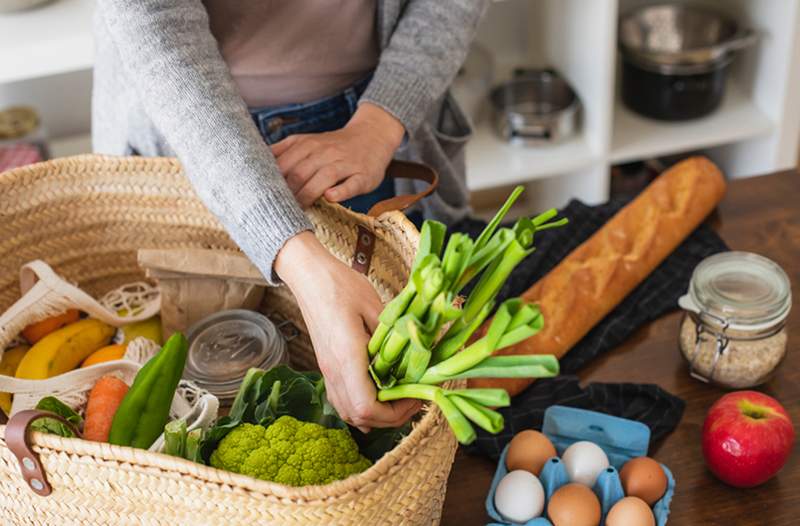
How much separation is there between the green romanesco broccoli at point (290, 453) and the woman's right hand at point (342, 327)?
3cm

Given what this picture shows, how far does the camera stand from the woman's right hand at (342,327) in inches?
32.1

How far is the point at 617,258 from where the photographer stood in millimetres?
1238

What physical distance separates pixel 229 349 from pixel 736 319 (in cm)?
55

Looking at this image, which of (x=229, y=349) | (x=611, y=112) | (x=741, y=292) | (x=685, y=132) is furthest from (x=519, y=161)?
(x=229, y=349)

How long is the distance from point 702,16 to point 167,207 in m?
1.80

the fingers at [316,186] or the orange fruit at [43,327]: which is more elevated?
the fingers at [316,186]

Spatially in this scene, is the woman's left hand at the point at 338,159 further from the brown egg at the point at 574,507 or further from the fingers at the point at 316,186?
the brown egg at the point at 574,507

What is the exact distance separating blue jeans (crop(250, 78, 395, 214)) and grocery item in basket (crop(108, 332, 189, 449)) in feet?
1.23

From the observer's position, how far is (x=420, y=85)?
1204 millimetres

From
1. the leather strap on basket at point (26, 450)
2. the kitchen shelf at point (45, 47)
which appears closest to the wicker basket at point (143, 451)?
the leather strap on basket at point (26, 450)

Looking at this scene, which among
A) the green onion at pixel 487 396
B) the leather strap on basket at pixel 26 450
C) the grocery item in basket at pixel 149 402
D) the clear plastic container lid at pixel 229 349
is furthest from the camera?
the clear plastic container lid at pixel 229 349

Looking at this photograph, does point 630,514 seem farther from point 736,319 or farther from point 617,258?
point 617,258

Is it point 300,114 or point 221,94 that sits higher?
point 221,94

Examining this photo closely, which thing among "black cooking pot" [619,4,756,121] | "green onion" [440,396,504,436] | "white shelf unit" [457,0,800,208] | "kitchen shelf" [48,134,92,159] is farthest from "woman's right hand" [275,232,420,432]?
"kitchen shelf" [48,134,92,159]
